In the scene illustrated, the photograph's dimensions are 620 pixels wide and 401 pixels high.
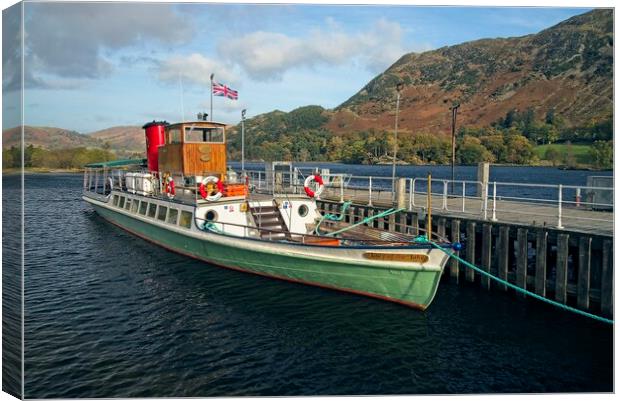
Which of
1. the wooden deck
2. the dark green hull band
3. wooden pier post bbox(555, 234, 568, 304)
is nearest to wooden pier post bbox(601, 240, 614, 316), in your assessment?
the wooden deck

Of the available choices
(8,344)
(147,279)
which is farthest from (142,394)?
(147,279)

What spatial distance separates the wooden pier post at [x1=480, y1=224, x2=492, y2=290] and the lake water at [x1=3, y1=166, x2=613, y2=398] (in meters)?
0.53

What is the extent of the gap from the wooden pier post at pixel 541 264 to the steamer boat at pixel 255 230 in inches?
137

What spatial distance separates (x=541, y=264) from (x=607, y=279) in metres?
2.10

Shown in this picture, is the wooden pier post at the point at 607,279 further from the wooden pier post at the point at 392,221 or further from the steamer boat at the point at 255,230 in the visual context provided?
the wooden pier post at the point at 392,221

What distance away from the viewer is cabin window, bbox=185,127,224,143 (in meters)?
22.9

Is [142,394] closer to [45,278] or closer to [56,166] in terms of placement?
[45,278]

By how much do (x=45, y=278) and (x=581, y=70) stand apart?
18457 centimetres

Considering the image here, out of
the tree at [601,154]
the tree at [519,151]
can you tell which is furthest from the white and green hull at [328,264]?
the tree at [519,151]

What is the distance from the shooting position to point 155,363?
11.5 m

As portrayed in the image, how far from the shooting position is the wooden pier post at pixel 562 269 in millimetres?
14695

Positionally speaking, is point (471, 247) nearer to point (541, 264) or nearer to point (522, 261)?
point (522, 261)

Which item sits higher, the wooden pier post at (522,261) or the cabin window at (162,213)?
the cabin window at (162,213)

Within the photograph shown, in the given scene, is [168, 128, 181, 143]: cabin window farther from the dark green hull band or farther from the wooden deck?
the wooden deck
